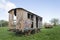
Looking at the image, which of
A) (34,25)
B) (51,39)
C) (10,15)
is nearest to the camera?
(51,39)

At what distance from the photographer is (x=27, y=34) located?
24.0 metres

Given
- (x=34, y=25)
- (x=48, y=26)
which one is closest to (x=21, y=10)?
(x=34, y=25)

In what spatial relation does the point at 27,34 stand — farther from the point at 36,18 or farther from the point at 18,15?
the point at 36,18

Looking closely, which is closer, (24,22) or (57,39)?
(57,39)

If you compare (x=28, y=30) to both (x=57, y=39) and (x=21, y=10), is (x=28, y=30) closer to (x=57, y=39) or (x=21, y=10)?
(x=21, y=10)

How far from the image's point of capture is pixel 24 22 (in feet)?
76.1

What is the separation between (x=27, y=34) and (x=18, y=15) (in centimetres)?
359

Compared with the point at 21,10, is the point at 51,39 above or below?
below

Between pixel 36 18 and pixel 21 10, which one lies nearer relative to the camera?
pixel 21 10

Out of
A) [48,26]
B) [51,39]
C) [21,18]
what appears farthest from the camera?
[48,26]

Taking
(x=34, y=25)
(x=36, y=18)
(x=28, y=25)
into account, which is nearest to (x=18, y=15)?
(x=28, y=25)

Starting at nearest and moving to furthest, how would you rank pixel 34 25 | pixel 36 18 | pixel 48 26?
pixel 34 25 → pixel 36 18 → pixel 48 26

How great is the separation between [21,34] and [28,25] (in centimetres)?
195

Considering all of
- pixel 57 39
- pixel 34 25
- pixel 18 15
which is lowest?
pixel 57 39
